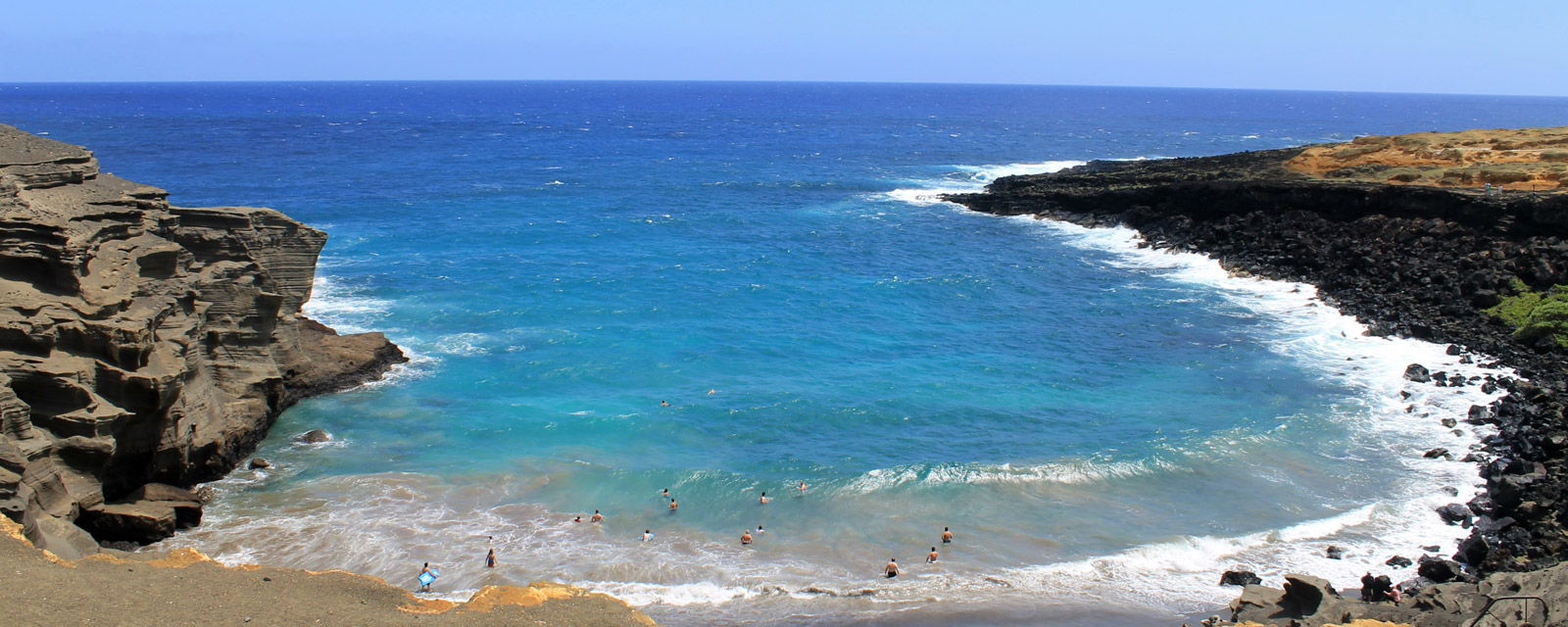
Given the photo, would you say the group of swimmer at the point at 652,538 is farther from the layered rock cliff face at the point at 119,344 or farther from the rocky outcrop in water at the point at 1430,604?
the rocky outcrop in water at the point at 1430,604

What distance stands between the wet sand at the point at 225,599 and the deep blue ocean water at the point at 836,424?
4422 millimetres

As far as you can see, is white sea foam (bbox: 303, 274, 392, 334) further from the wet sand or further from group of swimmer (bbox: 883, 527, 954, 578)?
group of swimmer (bbox: 883, 527, 954, 578)

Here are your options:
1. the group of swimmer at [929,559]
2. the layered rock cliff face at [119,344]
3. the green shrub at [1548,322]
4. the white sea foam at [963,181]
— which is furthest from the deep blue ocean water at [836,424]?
the white sea foam at [963,181]

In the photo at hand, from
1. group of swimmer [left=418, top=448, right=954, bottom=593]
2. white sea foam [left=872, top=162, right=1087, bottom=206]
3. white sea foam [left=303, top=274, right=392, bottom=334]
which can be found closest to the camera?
group of swimmer [left=418, top=448, right=954, bottom=593]

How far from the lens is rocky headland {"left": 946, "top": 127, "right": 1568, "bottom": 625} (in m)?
20.7

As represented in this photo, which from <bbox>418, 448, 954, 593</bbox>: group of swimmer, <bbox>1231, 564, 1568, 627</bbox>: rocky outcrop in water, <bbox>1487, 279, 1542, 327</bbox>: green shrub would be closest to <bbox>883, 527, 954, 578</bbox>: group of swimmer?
<bbox>418, 448, 954, 593</bbox>: group of swimmer

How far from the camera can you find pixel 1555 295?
127ft

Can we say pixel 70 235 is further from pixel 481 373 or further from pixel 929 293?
pixel 929 293

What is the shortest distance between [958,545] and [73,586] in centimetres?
1804

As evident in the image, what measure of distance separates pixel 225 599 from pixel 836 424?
19385 millimetres

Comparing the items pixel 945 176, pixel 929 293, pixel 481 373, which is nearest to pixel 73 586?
pixel 481 373

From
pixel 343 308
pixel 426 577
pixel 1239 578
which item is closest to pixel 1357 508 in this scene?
pixel 1239 578

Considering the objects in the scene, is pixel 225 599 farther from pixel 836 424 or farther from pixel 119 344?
pixel 836 424

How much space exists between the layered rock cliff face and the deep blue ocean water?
5.58 ft
